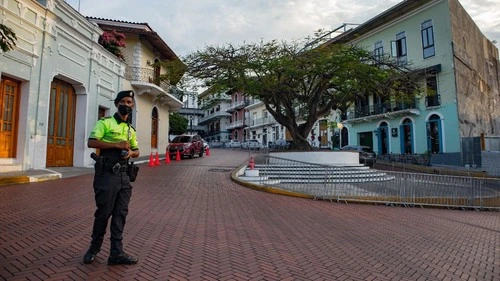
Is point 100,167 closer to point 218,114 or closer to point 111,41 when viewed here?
point 111,41

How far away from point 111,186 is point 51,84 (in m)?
11.2

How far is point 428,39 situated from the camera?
25000mm

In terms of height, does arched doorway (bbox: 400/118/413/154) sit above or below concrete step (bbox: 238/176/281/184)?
above

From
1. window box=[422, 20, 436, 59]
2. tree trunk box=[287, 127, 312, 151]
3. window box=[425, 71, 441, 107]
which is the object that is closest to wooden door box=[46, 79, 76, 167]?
tree trunk box=[287, 127, 312, 151]

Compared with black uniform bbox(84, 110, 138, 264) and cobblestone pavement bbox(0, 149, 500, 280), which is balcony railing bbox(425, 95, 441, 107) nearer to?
cobblestone pavement bbox(0, 149, 500, 280)

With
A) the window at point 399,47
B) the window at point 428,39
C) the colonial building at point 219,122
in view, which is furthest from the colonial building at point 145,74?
the colonial building at point 219,122

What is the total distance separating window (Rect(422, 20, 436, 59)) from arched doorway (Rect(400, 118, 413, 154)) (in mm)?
5596

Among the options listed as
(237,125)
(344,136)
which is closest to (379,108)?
(344,136)

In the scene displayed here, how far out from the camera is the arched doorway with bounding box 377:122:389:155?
29.5 meters

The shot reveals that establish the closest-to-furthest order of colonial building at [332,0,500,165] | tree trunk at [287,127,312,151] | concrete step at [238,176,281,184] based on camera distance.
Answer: concrete step at [238,176,281,184] → tree trunk at [287,127,312,151] → colonial building at [332,0,500,165]

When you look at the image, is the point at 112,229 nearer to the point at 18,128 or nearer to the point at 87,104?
the point at 18,128

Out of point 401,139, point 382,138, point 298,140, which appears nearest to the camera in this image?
point 298,140

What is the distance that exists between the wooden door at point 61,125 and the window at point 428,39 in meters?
25.2

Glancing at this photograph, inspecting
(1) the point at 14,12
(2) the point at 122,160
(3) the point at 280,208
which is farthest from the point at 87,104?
(2) the point at 122,160
